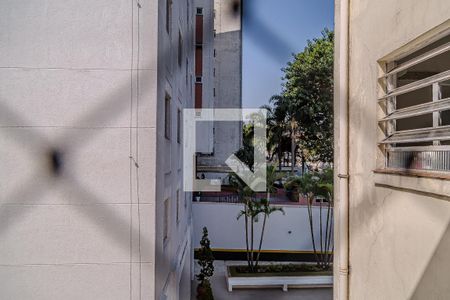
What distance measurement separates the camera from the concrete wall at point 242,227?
7699 millimetres

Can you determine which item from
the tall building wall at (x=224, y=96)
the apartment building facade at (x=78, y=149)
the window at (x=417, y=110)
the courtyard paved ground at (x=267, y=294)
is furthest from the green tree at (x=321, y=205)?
the window at (x=417, y=110)

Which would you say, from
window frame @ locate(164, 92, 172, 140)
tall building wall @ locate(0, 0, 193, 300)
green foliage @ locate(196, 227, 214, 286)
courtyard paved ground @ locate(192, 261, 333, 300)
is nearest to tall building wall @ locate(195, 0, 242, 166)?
green foliage @ locate(196, 227, 214, 286)

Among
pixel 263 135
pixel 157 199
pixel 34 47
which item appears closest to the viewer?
pixel 34 47

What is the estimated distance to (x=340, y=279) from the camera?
61.0 inches

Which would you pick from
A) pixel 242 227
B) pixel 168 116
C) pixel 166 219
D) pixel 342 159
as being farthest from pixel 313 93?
pixel 342 159

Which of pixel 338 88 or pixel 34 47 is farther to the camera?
pixel 34 47

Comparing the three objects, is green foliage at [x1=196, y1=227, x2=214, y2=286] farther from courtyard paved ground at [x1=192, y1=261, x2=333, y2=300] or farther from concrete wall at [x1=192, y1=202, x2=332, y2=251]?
concrete wall at [x1=192, y1=202, x2=332, y2=251]

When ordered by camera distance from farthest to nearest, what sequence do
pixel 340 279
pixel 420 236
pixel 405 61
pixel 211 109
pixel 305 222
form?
pixel 211 109 → pixel 305 222 → pixel 340 279 → pixel 405 61 → pixel 420 236

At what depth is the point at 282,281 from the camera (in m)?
6.27

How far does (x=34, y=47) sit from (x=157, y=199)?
1323mm

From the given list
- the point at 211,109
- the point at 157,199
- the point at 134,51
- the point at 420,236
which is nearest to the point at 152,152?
the point at 157,199

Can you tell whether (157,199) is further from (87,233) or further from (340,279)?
(340,279)

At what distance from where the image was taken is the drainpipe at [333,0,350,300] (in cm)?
153

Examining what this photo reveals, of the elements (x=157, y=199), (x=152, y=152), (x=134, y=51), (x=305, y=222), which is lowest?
(x=305, y=222)
